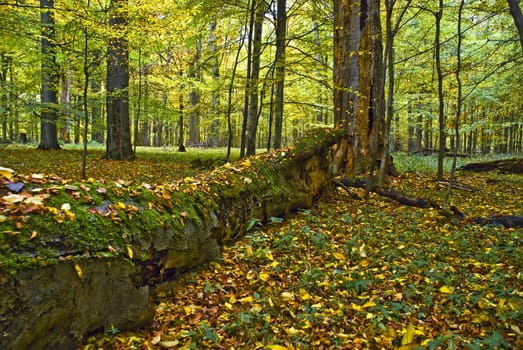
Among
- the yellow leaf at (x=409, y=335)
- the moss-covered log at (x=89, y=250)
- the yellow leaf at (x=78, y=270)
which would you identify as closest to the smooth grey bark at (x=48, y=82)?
the moss-covered log at (x=89, y=250)

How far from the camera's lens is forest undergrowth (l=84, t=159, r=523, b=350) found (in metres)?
2.46

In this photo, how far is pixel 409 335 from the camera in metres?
2.41

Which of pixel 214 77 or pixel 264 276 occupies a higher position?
pixel 214 77

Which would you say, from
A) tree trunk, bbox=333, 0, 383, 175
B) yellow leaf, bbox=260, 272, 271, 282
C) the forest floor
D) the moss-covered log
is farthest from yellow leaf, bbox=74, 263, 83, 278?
tree trunk, bbox=333, 0, 383, 175

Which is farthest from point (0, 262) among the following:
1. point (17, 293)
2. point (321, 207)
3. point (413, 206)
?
point (413, 206)

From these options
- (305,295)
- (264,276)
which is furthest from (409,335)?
(264,276)

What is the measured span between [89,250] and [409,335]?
2438 mm

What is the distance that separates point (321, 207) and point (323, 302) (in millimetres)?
3237

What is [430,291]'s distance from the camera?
3.13 m

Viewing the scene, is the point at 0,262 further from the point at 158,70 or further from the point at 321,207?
the point at 158,70

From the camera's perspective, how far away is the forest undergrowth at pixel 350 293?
8.08 feet

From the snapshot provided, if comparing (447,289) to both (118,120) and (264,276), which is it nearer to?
(264,276)

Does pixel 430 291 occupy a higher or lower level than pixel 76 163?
lower

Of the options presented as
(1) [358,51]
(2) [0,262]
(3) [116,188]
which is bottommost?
(2) [0,262]
